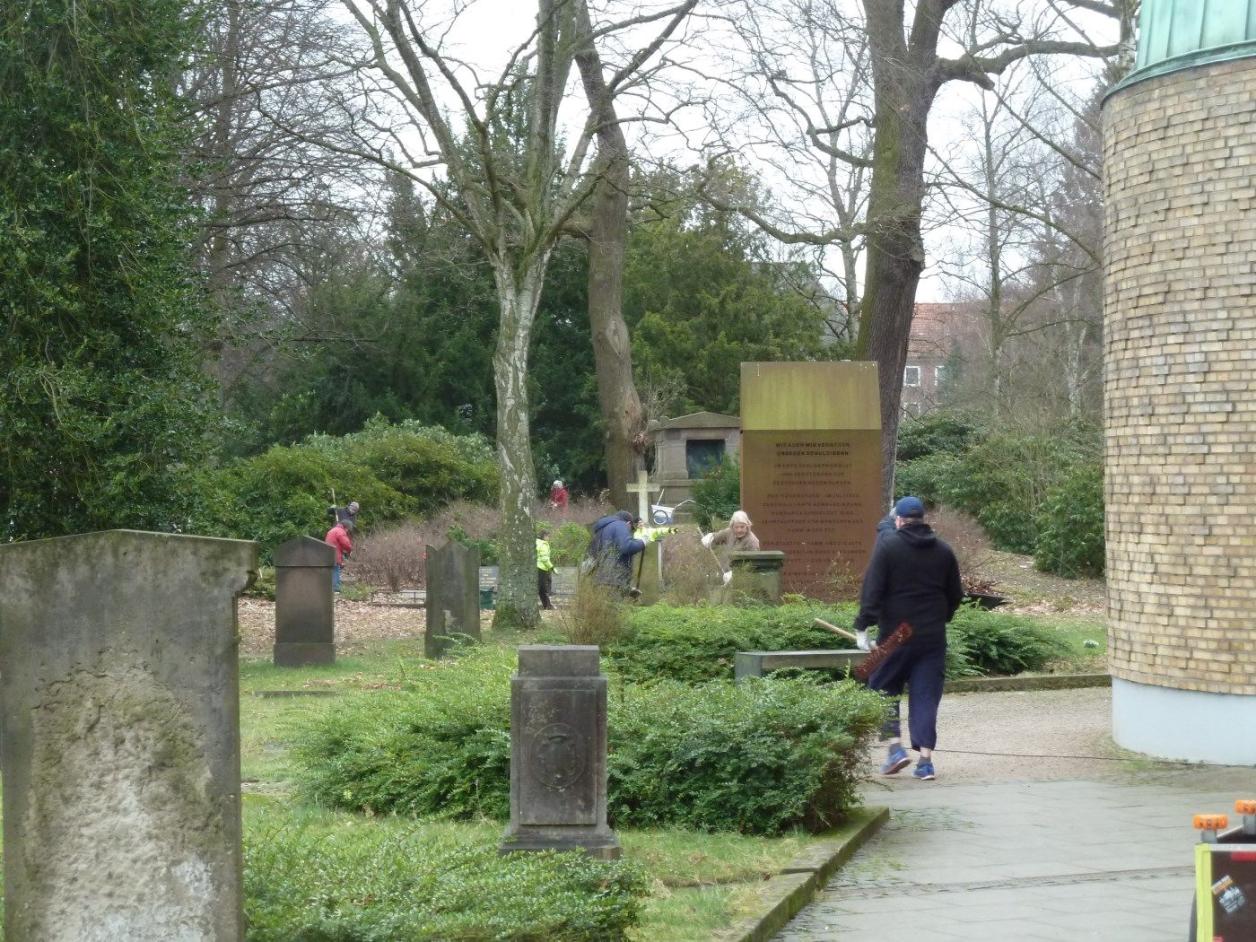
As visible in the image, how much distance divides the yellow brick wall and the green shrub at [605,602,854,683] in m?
3.92

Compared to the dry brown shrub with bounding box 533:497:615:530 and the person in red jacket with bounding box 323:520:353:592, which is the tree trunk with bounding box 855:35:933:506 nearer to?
the person in red jacket with bounding box 323:520:353:592

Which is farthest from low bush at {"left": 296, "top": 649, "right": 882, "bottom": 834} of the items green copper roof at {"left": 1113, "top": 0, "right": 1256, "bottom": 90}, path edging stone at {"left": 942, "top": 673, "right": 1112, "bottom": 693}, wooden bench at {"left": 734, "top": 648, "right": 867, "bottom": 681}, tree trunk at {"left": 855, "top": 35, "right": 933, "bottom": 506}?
tree trunk at {"left": 855, "top": 35, "right": 933, "bottom": 506}

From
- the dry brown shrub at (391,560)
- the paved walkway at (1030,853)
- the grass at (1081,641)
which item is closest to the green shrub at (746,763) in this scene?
the paved walkway at (1030,853)

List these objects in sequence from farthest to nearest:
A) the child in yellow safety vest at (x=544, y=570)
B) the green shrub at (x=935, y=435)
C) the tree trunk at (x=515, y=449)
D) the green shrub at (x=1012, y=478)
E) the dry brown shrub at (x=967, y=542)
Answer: the green shrub at (x=935, y=435), the green shrub at (x=1012, y=478), the child in yellow safety vest at (x=544, y=570), the dry brown shrub at (x=967, y=542), the tree trunk at (x=515, y=449)

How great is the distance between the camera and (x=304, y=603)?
19.6m

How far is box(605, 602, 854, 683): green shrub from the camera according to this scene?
49.5 ft

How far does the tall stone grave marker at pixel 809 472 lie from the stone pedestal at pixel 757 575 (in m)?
1.67

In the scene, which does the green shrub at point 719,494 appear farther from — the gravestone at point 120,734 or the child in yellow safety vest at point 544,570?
the gravestone at point 120,734

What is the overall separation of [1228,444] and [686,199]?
1364 cm

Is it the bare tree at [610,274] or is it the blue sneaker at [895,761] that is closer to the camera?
the blue sneaker at [895,761]

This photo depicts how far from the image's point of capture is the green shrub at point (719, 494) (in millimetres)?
37344

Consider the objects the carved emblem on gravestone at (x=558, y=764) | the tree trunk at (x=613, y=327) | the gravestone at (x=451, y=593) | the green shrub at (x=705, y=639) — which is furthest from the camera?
the tree trunk at (x=613, y=327)

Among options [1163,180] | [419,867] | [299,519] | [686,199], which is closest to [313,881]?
[419,867]

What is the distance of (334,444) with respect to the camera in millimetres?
40062
